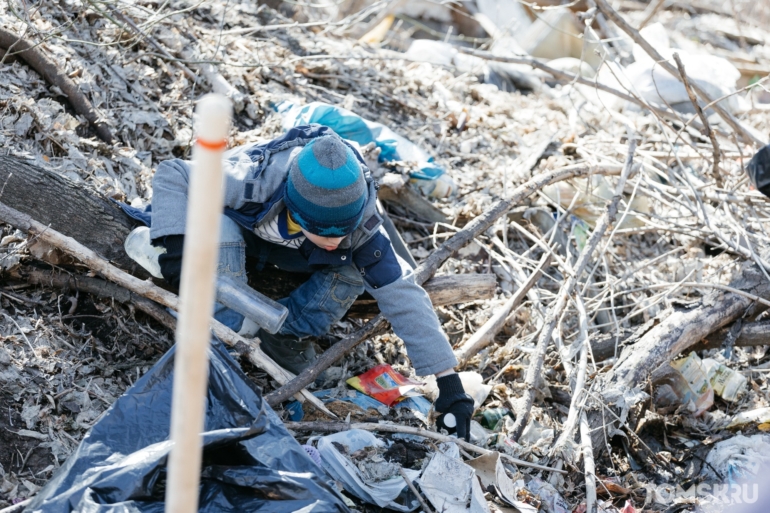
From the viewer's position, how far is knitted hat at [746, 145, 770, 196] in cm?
285

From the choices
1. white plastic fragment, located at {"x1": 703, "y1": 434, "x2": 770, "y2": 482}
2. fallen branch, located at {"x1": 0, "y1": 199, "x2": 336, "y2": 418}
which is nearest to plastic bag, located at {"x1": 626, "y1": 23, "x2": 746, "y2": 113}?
white plastic fragment, located at {"x1": 703, "y1": 434, "x2": 770, "y2": 482}

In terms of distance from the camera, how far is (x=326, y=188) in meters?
2.45

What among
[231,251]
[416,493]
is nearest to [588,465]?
[416,493]

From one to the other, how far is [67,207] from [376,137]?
192 centimetres

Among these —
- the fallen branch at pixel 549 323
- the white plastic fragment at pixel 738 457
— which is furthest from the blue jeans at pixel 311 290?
the white plastic fragment at pixel 738 457

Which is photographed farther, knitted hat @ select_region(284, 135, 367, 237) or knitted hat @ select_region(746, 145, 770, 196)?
knitted hat @ select_region(746, 145, 770, 196)

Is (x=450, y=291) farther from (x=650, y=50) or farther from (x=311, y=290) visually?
(x=650, y=50)

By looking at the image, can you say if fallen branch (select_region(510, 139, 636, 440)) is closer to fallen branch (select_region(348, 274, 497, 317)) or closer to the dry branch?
fallen branch (select_region(348, 274, 497, 317))

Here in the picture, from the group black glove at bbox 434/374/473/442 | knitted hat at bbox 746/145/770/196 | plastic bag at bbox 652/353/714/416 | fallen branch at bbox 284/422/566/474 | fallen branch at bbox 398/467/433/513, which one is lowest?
plastic bag at bbox 652/353/714/416

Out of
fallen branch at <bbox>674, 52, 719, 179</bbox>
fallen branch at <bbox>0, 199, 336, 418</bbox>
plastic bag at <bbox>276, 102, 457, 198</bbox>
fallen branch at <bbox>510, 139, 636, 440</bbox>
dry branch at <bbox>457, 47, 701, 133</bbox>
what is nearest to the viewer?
fallen branch at <bbox>0, 199, 336, 418</bbox>

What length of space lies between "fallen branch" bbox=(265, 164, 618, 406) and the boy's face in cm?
41

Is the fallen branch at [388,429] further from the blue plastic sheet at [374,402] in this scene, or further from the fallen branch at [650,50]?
the fallen branch at [650,50]

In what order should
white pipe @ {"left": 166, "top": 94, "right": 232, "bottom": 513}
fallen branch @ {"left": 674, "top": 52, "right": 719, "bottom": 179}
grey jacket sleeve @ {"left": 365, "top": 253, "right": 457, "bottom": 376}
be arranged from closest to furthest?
white pipe @ {"left": 166, "top": 94, "right": 232, "bottom": 513}
grey jacket sleeve @ {"left": 365, "top": 253, "right": 457, "bottom": 376}
fallen branch @ {"left": 674, "top": 52, "right": 719, "bottom": 179}

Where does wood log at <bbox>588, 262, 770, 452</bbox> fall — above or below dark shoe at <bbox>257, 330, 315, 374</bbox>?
above
